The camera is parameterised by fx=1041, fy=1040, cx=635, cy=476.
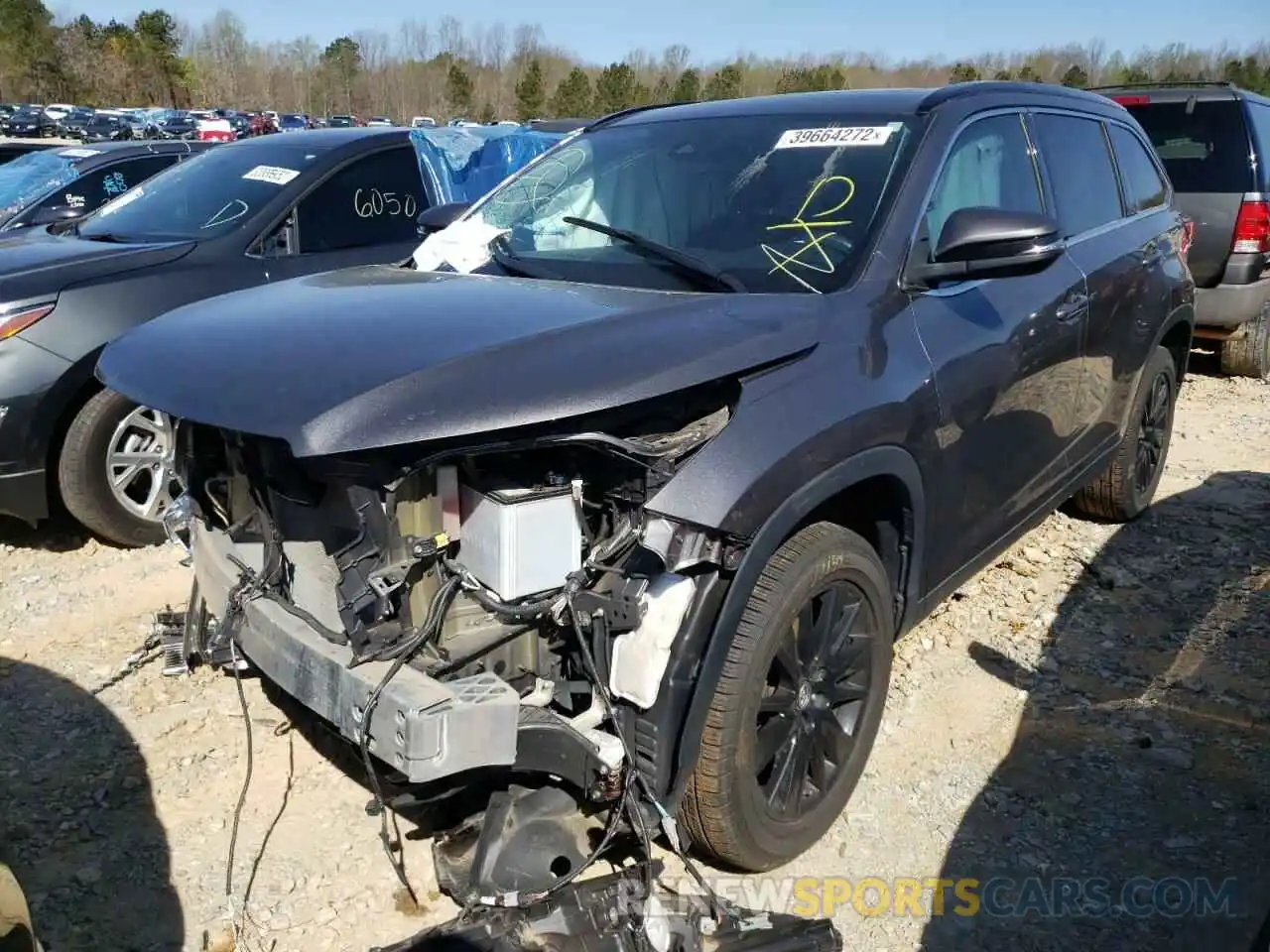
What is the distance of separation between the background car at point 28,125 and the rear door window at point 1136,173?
4955 cm

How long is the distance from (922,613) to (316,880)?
1913mm

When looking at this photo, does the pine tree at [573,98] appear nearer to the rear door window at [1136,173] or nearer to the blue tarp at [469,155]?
the blue tarp at [469,155]

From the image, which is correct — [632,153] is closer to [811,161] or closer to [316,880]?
[811,161]

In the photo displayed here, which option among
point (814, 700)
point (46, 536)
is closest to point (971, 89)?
point (814, 700)

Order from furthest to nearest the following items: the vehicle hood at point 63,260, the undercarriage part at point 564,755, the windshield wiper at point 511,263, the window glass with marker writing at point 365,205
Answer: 1. the window glass with marker writing at point 365,205
2. the vehicle hood at point 63,260
3. the windshield wiper at point 511,263
4. the undercarriage part at point 564,755

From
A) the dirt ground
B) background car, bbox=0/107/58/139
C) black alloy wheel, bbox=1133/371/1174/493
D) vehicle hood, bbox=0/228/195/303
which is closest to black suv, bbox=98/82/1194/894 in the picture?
the dirt ground

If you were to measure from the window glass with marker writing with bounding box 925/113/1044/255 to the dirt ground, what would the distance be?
1.65m

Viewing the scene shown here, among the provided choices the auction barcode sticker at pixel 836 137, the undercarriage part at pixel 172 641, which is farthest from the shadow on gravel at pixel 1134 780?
the undercarriage part at pixel 172 641

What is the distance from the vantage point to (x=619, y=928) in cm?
240

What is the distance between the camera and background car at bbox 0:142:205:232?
8555mm

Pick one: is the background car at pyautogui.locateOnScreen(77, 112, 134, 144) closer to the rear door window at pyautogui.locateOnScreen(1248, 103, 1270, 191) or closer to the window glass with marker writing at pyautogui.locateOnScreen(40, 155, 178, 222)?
the window glass with marker writing at pyautogui.locateOnScreen(40, 155, 178, 222)

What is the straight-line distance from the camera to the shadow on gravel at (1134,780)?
2670mm

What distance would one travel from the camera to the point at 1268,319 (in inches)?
329

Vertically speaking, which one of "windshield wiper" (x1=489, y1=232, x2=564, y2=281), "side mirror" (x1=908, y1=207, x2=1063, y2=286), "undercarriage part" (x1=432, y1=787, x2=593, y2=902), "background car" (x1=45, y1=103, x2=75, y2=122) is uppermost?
"side mirror" (x1=908, y1=207, x2=1063, y2=286)
